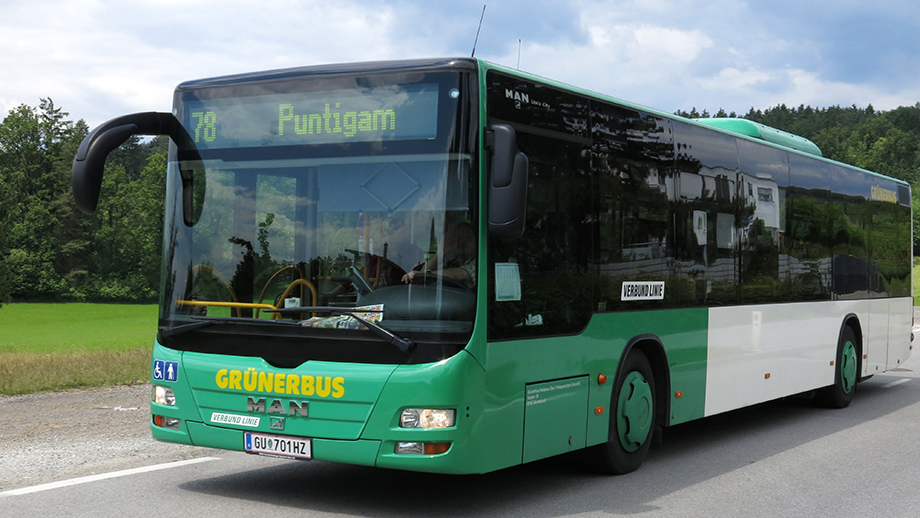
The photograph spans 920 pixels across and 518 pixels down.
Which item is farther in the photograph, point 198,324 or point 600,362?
point 600,362

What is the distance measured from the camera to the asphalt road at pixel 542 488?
6.85 m

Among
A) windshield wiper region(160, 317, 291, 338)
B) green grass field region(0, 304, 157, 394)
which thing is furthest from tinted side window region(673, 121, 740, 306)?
green grass field region(0, 304, 157, 394)

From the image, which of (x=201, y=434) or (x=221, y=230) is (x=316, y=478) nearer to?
(x=201, y=434)

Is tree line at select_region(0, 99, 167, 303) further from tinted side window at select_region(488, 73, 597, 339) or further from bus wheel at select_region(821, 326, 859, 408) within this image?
tinted side window at select_region(488, 73, 597, 339)

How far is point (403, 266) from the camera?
636cm

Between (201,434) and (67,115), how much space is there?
91.1 metres

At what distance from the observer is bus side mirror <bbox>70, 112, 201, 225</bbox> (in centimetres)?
626

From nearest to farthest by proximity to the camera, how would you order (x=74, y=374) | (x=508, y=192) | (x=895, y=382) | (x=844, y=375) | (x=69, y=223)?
(x=508, y=192)
(x=844, y=375)
(x=74, y=374)
(x=895, y=382)
(x=69, y=223)

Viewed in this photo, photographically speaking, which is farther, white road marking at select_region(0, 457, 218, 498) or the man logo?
white road marking at select_region(0, 457, 218, 498)

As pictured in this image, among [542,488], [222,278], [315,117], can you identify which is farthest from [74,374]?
[315,117]

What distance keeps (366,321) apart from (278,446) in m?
1.04

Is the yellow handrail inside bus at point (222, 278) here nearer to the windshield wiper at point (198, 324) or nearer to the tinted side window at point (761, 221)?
the windshield wiper at point (198, 324)

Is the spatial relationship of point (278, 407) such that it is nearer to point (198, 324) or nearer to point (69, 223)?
point (198, 324)

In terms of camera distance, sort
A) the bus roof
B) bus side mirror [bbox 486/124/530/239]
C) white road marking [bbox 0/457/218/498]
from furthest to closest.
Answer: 1. the bus roof
2. white road marking [bbox 0/457/218/498]
3. bus side mirror [bbox 486/124/530/239]
